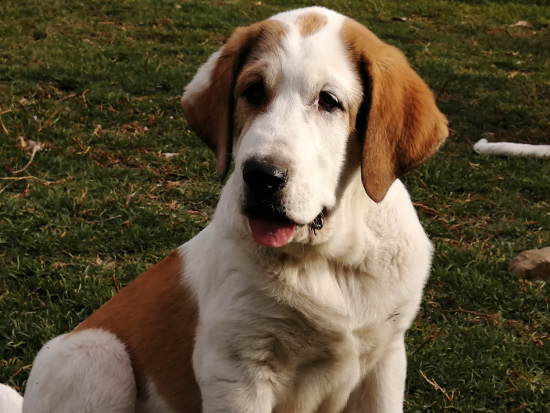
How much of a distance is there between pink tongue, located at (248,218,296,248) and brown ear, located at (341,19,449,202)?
0.36 m

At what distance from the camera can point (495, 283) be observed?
520cm

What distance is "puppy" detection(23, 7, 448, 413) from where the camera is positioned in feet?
9.60

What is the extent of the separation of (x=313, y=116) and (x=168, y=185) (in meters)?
3.63

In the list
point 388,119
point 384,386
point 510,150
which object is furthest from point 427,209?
point 388,119

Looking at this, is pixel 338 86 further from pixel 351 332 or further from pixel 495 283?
pixel 495 283

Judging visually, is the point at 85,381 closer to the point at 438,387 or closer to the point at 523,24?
the point at 438,387

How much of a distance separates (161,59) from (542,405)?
6.78m

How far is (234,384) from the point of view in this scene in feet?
9.80

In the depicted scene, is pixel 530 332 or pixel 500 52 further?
pixel 500 52

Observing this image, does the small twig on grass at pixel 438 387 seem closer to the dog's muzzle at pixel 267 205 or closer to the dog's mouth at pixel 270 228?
the dog's muzzle at pixel 267 205

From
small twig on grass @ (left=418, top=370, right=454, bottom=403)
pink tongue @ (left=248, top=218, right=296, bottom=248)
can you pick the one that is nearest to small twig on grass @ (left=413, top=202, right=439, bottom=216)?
small twig on grass @ (left=418, top=370, right=454, bottom=403)

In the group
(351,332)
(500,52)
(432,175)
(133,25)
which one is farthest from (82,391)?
(500,52)

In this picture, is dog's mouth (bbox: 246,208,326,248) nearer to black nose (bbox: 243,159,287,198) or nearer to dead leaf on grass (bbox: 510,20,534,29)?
black nose (bbox: 243,159,287,198)

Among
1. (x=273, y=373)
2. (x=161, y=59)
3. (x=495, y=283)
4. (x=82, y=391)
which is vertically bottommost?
(x=161, y=59)
